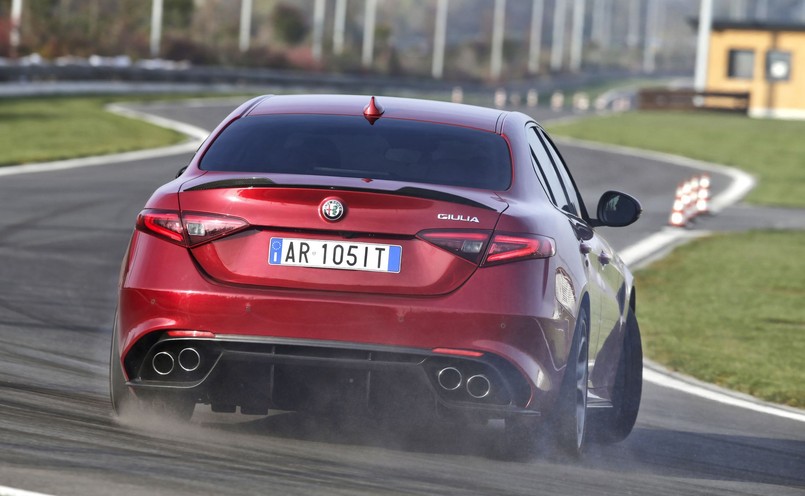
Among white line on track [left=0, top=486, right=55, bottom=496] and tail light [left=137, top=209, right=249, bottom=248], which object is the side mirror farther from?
white line on track [left=0, top=486, right=55, bottom=496]

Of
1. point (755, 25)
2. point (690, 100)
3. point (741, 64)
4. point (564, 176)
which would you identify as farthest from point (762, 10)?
point (564, 176)

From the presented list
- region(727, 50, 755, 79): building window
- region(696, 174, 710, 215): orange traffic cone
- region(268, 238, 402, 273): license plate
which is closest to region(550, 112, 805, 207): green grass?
region(696, 174, 710, 215): orange traffic cone

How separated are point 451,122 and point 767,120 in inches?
2351

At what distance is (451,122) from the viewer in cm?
727

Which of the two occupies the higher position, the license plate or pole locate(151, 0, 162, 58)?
pole locate(151, 0, 162, 58)

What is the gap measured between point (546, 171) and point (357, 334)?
5.50 feet

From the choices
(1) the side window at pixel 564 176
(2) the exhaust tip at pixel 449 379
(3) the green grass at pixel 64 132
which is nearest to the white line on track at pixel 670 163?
(3) the green grass at pixel 64 132

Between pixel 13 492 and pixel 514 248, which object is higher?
pixel 514 248

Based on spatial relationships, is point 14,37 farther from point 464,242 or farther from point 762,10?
point 464,242

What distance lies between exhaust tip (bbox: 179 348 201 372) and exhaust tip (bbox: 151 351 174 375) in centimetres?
5

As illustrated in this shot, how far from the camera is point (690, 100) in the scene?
7031cm

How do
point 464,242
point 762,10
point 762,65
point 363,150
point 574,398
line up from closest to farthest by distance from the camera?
point 464,242, point 574,398, point 363,150, point 762,65, point 762,10

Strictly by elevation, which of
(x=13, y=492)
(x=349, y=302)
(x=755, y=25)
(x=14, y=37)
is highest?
(x=755, y=25)

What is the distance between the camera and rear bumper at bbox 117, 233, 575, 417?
6.23 m
